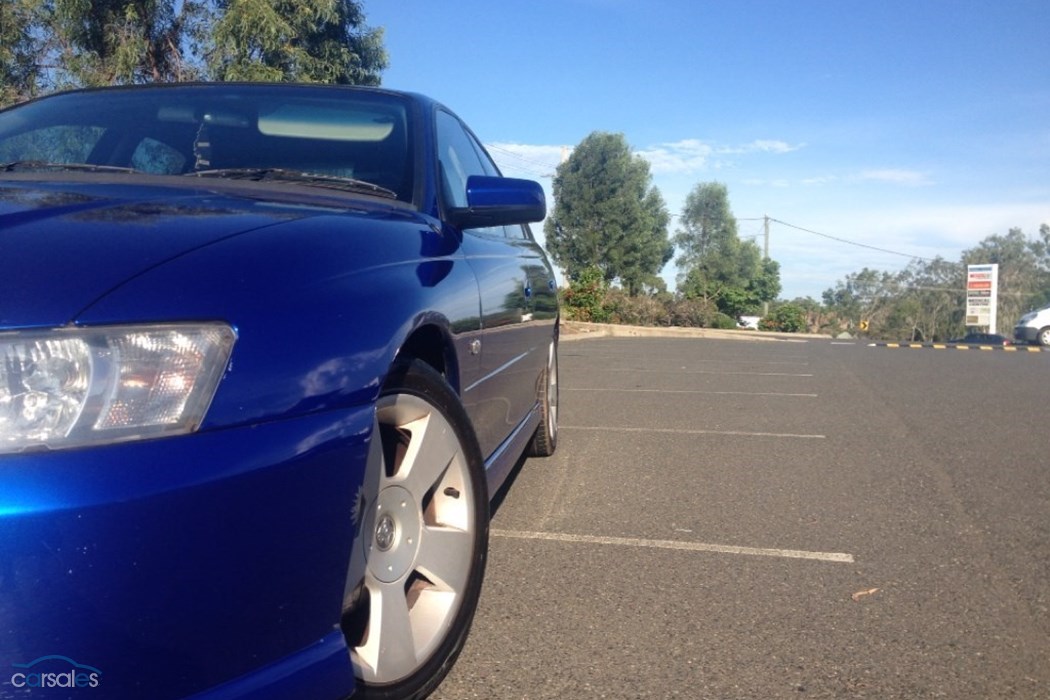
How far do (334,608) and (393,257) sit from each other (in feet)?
2.93

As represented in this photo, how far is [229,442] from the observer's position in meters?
1.62

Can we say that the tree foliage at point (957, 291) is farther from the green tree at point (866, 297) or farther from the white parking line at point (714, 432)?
the white parking line at point (714, 432)

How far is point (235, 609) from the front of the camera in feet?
5.28

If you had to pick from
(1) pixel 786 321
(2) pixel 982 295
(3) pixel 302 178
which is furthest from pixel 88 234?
(2) pixel 982 295

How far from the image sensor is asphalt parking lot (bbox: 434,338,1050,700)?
2.61 metres

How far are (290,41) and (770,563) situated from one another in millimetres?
10326

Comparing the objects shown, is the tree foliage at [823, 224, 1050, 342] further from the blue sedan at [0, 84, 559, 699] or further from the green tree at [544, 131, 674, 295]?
the blue sedan at [0, 84, 559, 699]

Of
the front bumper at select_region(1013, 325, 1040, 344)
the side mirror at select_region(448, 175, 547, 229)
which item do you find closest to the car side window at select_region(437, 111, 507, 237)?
the side mirror at select_region(448, 175, 547, 229)

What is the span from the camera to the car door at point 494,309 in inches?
124

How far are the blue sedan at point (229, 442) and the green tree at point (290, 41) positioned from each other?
9.16m

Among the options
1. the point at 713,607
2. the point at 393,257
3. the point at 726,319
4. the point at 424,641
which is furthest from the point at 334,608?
the point at 726,319

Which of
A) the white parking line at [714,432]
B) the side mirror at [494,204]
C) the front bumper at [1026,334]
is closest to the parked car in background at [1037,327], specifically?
the front bumper at [1026,334]

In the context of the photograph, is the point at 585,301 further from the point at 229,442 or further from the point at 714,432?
the point at 229,442

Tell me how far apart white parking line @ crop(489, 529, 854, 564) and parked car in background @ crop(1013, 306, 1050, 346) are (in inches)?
1015
